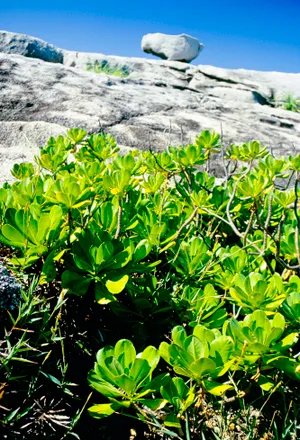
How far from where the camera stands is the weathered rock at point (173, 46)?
1753 centimetres

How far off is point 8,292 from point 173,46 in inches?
720

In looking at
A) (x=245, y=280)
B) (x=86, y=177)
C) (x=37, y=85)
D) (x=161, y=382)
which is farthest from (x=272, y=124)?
(x=161, y=382)

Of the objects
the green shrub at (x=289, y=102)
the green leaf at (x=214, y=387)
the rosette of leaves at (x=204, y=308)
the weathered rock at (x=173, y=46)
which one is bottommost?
the green leaf at (x=214, y=387)

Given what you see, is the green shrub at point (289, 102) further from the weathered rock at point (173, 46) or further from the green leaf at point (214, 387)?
the green leaf at point (214, 387)

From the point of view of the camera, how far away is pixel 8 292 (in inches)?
35.4

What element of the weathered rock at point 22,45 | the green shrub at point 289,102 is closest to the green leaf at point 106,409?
the weathered rock at point 22,45

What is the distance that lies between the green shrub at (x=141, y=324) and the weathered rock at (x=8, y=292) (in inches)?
1.1

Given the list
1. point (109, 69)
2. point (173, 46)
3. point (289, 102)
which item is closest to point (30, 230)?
point (109, 69)

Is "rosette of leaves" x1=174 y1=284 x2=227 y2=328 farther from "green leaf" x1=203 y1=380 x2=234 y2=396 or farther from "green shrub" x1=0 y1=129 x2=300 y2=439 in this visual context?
→ "green leaf" x1=203 y1=380 x2=234 y2=396

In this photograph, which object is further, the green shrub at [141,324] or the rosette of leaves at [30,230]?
the rosette of leaves at [30,230]

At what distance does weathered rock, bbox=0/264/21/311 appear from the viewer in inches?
35.1

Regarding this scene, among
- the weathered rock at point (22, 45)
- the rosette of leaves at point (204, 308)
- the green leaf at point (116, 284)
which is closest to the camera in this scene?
the green leaf at point (116, 284)

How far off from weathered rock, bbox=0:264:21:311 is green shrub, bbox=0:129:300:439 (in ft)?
0.09

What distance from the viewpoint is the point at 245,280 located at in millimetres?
1004
